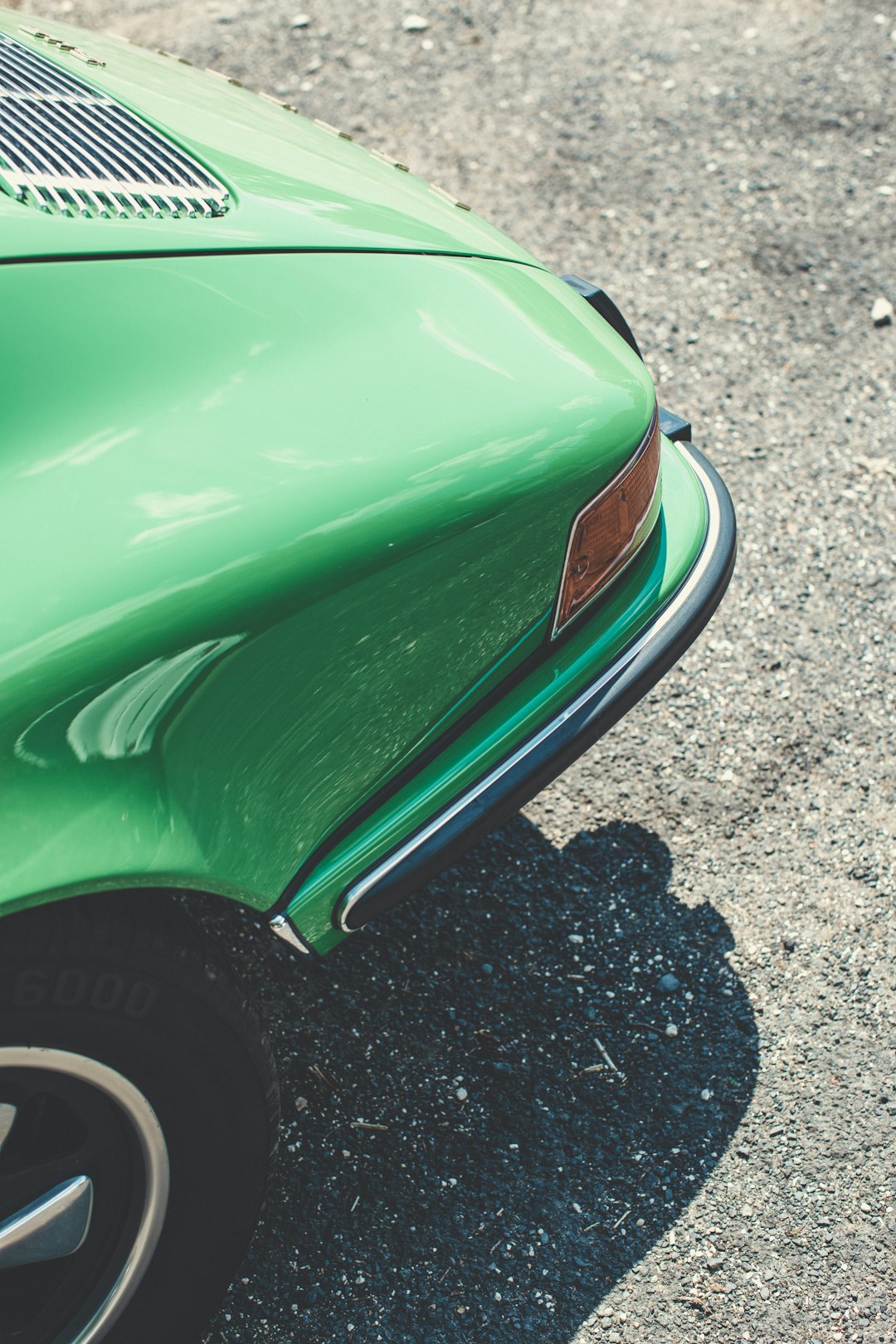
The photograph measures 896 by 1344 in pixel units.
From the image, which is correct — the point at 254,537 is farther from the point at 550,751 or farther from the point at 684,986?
the point at 684,986

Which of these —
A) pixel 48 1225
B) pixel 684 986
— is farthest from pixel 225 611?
pixel 684 986

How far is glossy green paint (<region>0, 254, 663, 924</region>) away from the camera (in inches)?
52.9

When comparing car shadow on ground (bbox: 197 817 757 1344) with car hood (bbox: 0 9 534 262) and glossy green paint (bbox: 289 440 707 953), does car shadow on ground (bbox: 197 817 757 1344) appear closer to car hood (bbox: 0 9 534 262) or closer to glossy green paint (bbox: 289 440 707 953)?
glossy green paint (bbox: 289 440 707 953)

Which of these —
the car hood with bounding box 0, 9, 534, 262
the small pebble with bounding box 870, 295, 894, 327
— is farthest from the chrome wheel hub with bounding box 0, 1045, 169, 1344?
the small pebble with bounding box 870, 295, 894, 327

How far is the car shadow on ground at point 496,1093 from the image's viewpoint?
198cm

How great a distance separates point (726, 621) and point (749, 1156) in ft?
4.62

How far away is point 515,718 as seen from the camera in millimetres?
1797

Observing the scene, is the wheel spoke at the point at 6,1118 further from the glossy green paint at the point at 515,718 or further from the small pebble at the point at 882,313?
the small pebble at the point at 882,313

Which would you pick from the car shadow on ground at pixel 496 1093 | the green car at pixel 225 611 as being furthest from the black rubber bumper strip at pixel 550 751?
the car shadow on ground at pixel 496 1093

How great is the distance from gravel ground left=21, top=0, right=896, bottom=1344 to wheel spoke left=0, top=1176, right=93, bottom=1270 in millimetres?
478

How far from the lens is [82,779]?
4.44 feet

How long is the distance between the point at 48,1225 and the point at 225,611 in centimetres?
96

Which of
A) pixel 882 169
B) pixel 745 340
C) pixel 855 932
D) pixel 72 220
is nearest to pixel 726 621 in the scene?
pixel 855 932

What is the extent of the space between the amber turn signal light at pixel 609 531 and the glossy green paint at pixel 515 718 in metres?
0.06
